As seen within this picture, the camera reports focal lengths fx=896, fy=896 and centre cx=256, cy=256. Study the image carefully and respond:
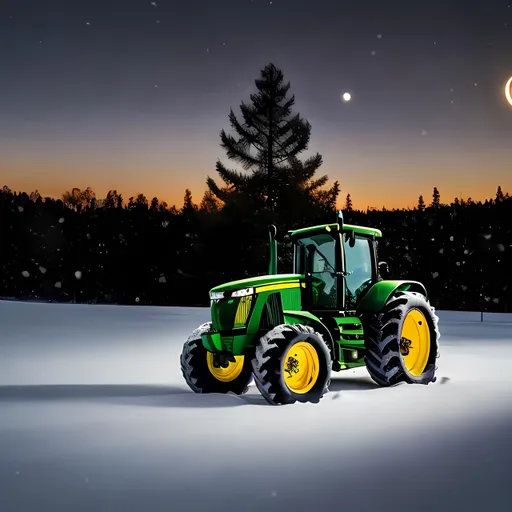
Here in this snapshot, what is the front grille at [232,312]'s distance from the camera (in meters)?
10.2

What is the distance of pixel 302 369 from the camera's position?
10016 millimetres

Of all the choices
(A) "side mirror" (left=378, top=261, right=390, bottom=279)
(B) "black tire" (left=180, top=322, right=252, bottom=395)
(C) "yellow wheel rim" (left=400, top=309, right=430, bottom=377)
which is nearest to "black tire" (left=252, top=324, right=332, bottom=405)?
(B) "black tire" (left=180, top=322, right=252, bottom=395)

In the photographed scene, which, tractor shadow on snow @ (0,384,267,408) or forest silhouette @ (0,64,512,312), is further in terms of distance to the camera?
forest silhouette @ (0,64,512,312)

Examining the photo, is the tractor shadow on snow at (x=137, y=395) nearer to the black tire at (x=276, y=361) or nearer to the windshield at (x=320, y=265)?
the black tire at (x=276, y=361)

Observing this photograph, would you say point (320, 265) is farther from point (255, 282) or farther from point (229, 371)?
point (229, 371)

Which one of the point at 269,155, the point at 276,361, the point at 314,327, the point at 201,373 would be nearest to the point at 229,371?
the point at 201,373

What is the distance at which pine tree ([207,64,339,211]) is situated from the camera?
47.7 meters

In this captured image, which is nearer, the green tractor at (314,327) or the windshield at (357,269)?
the green tractor at (314,327)

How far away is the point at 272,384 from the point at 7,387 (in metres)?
4.03

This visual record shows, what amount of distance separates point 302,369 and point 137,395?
218 cm

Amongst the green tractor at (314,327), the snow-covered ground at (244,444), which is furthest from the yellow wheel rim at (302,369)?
the snow-covered ground at (244,444)

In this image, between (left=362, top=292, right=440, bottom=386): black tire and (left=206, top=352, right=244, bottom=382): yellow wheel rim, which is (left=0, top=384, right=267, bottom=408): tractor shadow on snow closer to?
(left=206, top=352, right=244, bottom=382): yellow wheel rim

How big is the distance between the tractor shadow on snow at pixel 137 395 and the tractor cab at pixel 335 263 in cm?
116

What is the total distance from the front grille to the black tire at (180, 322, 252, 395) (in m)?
0.56
